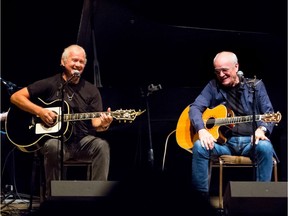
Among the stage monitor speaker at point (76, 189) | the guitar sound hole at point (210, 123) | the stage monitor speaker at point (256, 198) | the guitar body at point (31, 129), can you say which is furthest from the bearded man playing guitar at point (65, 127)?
the stage monitor speaker at point (256, 198)

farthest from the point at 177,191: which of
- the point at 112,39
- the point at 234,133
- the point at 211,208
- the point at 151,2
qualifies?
the point at 151,2

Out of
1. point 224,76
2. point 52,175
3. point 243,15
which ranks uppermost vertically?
point 243,15

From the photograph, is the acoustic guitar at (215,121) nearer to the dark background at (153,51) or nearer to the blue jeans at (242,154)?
the blue jeans at (242,154)

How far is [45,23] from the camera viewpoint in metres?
5.64

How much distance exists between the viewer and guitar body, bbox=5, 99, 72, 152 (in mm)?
4012

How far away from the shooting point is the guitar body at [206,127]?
3.96 metres

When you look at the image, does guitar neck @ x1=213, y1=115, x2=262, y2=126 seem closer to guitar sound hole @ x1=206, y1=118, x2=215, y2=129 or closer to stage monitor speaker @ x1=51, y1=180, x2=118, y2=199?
guitar sound hole @ x1=206, y1=118, x2=215, y2=129

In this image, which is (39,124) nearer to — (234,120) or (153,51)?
(234,120)

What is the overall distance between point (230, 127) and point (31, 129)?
5.23 feet

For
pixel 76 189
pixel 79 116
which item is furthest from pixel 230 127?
pixel 76 189

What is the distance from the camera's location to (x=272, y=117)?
12.5 feet

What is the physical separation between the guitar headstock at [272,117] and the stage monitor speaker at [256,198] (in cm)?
144

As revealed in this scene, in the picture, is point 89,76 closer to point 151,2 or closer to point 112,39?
point 112,39

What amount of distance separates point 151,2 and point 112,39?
700 millimetres
